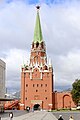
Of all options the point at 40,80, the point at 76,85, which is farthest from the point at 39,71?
the point at 76,85

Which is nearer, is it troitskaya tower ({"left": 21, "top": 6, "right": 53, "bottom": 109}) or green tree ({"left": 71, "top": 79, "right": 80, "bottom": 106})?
green tree ({"left": 71, "top": 79, "right": 80, "bottom": 106})

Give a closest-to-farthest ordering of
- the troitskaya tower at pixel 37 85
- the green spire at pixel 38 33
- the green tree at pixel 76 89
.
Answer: the green tree at pixel 76 89
the troitskaya tower at pixel 37 85
the green spire at pixel 38 33

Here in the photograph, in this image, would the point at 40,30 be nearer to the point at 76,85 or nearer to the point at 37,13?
the point at 37,13

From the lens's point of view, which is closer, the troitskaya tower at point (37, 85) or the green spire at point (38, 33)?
the troitskaya tower at point (37, 85)

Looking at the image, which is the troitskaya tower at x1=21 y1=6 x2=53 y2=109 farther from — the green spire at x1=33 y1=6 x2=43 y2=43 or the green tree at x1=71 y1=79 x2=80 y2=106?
the green tree at x1=71 y1=79 x2=80 y2=106

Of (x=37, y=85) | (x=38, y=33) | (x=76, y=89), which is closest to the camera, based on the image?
(x=76, y=89)

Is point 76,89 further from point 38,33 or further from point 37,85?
point 38,33

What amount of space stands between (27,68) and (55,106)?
57.1ft

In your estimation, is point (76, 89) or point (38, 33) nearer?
point (76, 89)

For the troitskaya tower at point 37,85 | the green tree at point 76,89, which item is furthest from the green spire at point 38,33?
the green tree at point 76,89

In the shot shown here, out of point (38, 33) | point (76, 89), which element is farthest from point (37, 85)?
point (38, 33)

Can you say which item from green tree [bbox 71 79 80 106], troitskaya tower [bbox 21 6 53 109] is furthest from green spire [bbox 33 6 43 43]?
green tree [bbox 71 79 80 106]

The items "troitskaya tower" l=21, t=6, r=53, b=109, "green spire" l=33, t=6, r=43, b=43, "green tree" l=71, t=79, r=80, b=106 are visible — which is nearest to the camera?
"green tree" l=71, t=79, r=80, b=106

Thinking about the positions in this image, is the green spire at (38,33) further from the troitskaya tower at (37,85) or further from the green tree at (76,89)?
the green tree at (76,89)
